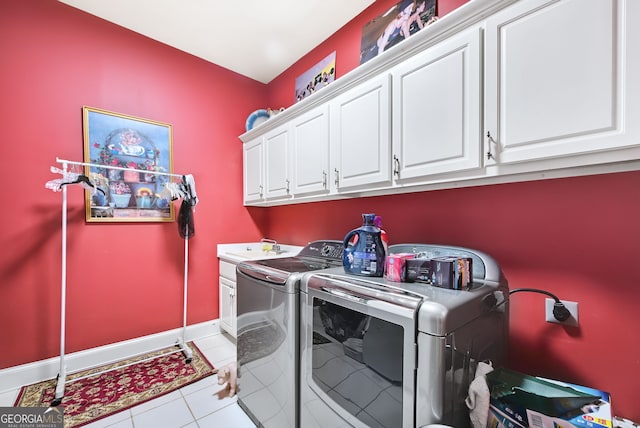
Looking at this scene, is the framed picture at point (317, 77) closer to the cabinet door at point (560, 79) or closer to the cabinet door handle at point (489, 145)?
the cabinet door at point (560, 79)

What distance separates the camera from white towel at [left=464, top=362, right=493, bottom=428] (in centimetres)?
88

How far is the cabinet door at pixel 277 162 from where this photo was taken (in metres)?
2.31

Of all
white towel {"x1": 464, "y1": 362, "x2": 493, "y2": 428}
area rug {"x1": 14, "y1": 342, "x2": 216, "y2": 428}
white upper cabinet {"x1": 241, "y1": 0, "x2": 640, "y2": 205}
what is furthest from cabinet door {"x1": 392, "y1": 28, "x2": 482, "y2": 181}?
area rug {"x1": 14, "y1": 342, "x2": 216, "y2": 428}

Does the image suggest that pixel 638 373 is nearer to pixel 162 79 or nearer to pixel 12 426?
pixel 12 426

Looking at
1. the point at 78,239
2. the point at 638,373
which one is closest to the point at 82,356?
the point at 78,239

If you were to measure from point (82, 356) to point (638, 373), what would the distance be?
3.39m

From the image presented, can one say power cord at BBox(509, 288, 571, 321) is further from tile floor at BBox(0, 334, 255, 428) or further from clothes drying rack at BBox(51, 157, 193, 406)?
clothes drying rack at BBox(51, 157, 193, 406)

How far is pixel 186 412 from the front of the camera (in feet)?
5.48

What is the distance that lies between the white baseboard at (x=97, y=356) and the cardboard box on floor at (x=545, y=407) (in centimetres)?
256

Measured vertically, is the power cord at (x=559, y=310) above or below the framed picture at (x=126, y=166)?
below

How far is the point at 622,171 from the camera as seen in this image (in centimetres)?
104

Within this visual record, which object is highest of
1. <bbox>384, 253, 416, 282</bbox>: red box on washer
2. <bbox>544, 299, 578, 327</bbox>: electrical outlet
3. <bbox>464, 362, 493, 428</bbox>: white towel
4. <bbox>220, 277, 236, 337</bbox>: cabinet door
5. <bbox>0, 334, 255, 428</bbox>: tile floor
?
<bbox>384, 253, 416, 282</bbox>: red box on washer

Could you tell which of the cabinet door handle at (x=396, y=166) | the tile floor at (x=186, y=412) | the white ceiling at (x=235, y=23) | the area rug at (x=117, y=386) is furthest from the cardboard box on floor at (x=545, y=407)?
the white ceiling at (x=235, y=23)

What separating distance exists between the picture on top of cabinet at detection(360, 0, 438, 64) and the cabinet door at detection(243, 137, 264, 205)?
1.31 metres
